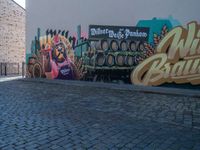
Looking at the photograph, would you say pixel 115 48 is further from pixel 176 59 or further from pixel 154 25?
pixel 176 59

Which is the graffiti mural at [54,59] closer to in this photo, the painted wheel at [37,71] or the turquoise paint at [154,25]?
the painted wheel at [37,71]

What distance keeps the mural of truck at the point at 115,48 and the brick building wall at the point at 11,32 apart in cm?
767

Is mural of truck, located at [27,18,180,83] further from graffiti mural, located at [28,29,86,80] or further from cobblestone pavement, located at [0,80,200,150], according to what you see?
cobblestone pavement, located at [0,80,200,150]

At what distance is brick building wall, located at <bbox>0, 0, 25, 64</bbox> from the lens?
20.6m

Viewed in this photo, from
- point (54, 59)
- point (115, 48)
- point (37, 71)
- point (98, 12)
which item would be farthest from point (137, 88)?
point (37, 71)

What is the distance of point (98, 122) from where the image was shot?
6.61 meters

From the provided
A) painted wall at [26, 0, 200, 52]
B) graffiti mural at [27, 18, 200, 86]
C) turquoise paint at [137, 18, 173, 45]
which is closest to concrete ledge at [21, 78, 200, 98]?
graffiti mural at [27, 18, 200, 86]

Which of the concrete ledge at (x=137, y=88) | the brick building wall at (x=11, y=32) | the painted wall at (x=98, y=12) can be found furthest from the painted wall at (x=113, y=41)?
the brick building wall at (x=11, y=32)

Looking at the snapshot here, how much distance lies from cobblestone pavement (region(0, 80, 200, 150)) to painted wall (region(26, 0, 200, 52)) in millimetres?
4242

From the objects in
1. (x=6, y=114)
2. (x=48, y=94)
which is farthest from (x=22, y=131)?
(x=48, y=94)

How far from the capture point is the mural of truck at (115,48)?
12.8 m

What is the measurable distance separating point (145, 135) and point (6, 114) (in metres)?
3.74

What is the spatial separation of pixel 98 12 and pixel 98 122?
8.71 meters

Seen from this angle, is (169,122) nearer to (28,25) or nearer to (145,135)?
(145,135)
